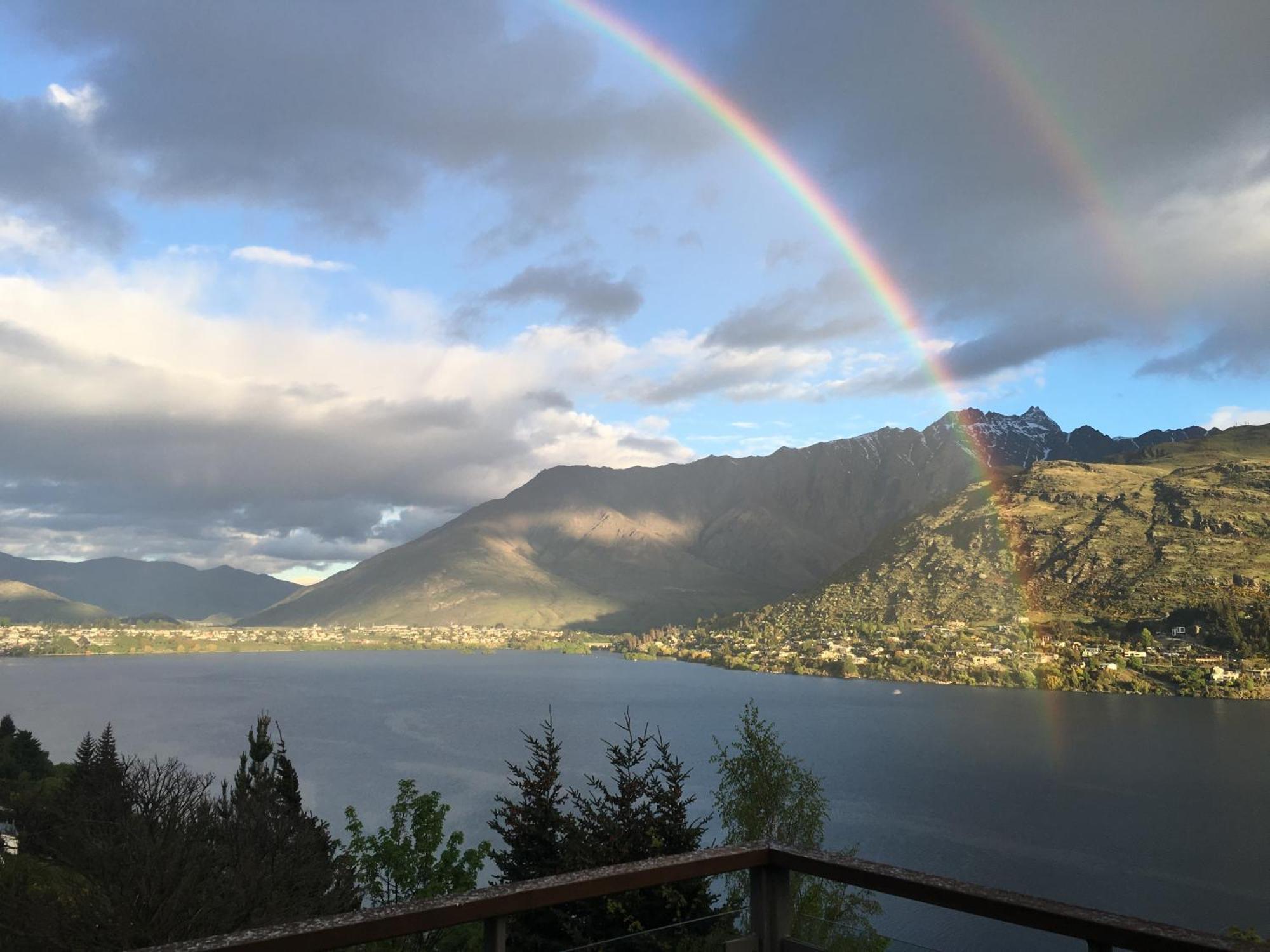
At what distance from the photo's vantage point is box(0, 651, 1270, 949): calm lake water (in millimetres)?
51000

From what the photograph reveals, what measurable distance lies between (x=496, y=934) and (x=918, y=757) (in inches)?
3493

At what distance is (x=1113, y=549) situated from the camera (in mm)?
156500

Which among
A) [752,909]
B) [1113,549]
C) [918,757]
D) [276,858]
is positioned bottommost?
[918,757]

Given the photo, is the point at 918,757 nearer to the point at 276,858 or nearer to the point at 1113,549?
the point at 276,858

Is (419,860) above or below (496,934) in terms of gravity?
below

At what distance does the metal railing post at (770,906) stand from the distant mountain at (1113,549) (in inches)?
6122

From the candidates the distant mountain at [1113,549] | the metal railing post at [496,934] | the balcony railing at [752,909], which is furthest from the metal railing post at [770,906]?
the distant mountain at [1113,549]

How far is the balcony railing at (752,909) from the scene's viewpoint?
2.48m

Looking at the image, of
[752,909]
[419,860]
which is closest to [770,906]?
[752,909]

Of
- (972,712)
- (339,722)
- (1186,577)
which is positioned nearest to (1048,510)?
(1186,577)

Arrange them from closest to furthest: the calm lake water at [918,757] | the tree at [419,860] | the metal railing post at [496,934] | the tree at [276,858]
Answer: the metal railing post at [496,934] → the tree at [276,858] → the tree at [419,860] → the calm lake water at [918,757]

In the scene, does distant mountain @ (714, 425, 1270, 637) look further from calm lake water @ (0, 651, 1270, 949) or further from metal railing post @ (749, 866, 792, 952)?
metal railing post @ (749, 866, 792, 952)

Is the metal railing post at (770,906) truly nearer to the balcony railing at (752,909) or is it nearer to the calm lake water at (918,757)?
the balcony railing at (752,909)

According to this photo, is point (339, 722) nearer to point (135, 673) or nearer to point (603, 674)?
point (603, 674)
